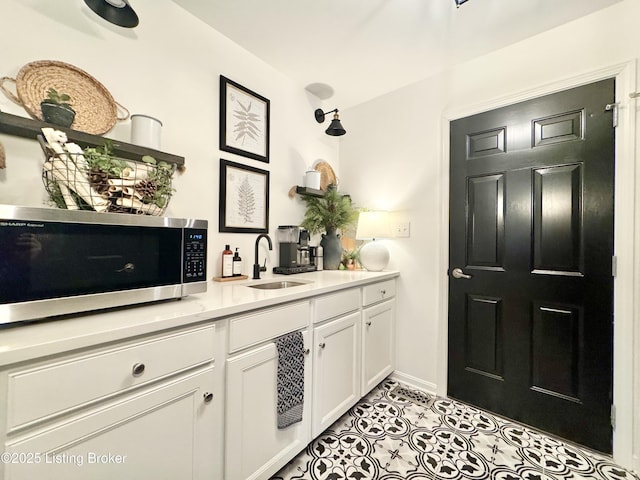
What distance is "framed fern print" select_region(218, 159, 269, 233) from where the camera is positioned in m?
1.77

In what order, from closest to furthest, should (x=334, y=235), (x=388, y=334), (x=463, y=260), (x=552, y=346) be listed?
1. (x=552, y=346)
2. (x=463, y=260)
3. (x=388, y=334)
4. (x=334, y=235)

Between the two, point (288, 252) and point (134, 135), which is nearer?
point (134, 135)

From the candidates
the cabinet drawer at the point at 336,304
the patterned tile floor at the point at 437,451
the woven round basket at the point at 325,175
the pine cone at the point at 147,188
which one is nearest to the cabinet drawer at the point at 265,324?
the cabinet drawer at the point at 336,304

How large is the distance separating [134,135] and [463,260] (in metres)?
2.16

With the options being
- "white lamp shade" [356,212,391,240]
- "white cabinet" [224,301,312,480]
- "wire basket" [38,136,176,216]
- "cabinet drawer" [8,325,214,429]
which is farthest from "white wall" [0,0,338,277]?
"cabinet drawer" [8,325,214,429]

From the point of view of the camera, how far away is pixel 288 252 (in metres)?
2.07

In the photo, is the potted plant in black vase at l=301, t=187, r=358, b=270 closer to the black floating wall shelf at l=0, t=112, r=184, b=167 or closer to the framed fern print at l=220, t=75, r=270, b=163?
the framed fern print at l=220, t=75, r=270, b=163

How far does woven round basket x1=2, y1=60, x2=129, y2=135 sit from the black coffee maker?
3.96 ft

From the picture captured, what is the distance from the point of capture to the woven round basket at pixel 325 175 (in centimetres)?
252

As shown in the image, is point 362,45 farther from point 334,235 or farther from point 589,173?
point 589,173

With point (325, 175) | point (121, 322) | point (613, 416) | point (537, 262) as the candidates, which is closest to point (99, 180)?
point (121, 322)

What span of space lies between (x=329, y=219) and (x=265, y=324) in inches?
50.8

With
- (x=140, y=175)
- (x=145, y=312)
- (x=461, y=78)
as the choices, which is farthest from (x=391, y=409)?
(x=461, y=78)

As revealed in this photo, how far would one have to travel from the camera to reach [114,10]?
4.00ft
